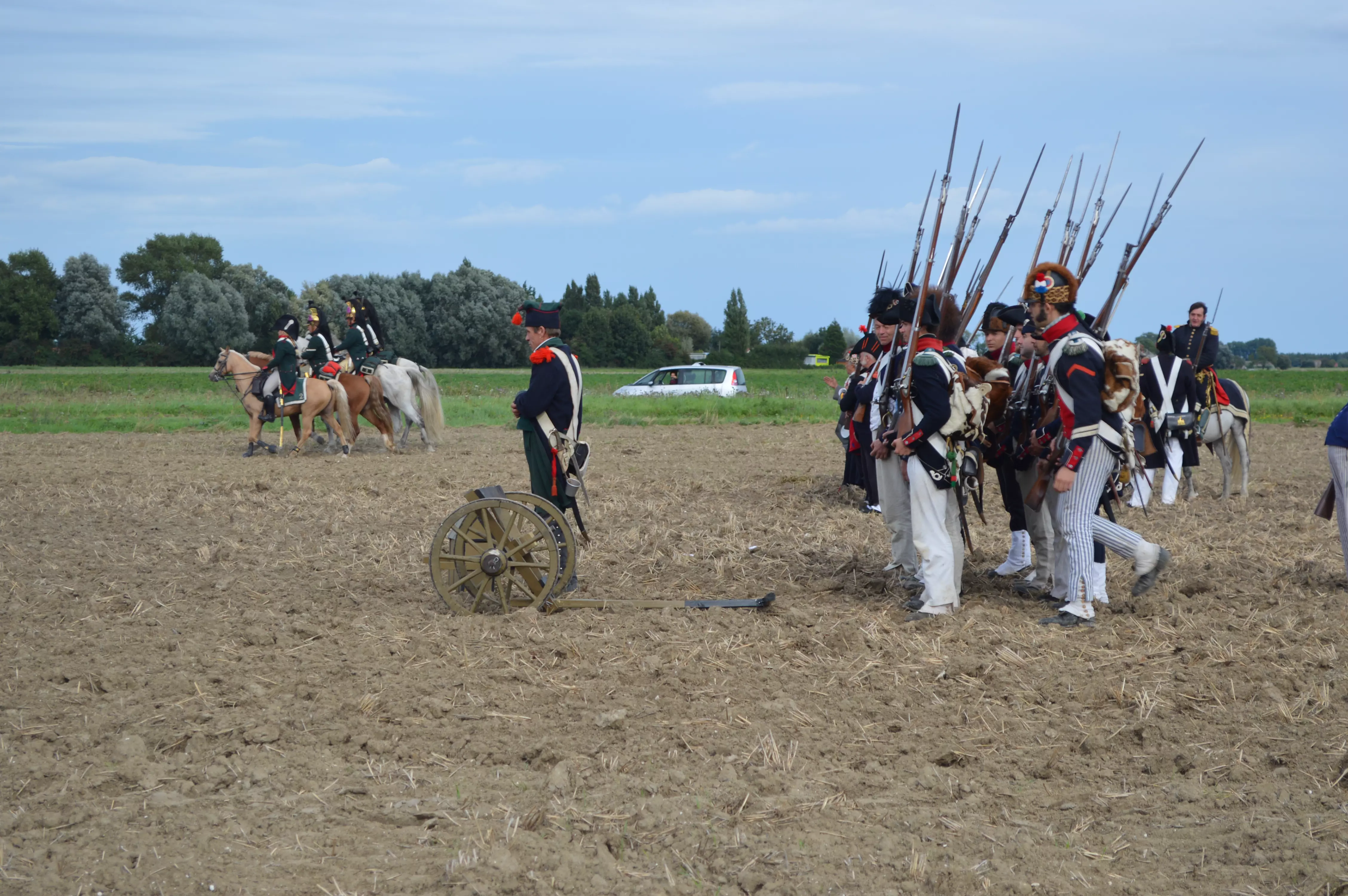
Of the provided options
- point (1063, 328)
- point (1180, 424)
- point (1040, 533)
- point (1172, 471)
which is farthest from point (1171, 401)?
point (1063, 328)

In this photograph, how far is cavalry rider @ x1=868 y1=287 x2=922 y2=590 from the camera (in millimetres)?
6859

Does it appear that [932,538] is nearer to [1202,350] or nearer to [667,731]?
[667,731]

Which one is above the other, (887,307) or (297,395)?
(887,307)

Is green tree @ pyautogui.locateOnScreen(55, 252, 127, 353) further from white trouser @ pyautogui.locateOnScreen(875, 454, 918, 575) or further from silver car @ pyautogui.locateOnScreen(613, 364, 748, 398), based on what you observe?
white trouser @ pyautogui.locateOnScreen(875, 454, 918, 575)

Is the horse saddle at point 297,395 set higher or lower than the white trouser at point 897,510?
higher

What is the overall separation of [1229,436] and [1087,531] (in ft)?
21.9

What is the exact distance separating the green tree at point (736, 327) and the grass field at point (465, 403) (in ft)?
126

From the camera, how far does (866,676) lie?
5.70 meters

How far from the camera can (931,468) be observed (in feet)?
21.7

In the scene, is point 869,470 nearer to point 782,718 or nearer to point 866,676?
Result: point 866,676

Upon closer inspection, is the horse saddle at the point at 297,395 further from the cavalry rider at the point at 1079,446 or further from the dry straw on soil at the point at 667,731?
the cavalry rider at the point at 1079,446

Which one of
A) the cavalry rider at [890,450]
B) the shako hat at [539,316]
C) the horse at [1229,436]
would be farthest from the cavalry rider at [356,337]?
the horse at [1229,436]

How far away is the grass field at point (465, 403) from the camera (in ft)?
74.3

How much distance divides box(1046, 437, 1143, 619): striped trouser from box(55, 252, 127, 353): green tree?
59801mm
